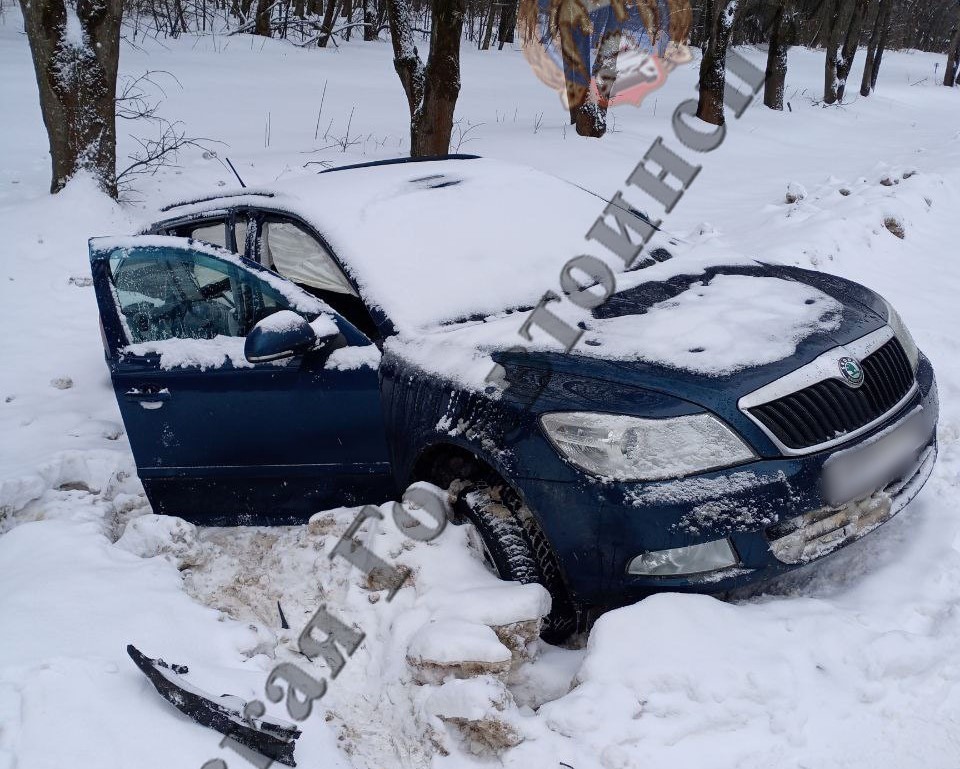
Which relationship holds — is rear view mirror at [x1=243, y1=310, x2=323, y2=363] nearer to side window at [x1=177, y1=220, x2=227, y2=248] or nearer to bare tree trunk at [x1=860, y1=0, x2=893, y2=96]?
side window at [x1=177, y1=220, x2=227, y2=248]

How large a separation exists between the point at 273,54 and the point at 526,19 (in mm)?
9490

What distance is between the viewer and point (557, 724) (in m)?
2.08

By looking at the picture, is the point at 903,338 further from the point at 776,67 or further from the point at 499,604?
the point at 776,67

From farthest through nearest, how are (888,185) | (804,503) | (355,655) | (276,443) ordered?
(888,185)
(276,443)
(355,655)
(804,503)

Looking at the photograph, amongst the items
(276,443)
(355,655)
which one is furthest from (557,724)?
(276,443)

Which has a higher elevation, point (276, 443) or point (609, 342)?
point (609, 342)

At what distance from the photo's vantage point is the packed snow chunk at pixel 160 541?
10.2 feet

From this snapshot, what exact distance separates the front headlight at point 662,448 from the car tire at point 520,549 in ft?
1.07

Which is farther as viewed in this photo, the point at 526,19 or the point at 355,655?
the point at 526,19

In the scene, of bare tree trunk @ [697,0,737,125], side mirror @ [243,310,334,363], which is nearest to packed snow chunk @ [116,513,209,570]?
side mirror @ [243,310,334,363]

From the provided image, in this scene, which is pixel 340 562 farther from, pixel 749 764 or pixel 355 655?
pixel 749 764

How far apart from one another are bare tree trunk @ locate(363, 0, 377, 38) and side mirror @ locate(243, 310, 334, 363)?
70.7ft

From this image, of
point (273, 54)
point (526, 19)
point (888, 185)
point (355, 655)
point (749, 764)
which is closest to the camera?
point (749, 764)

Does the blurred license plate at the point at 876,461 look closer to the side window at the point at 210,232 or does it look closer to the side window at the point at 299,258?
the side window at the point at 299,258
